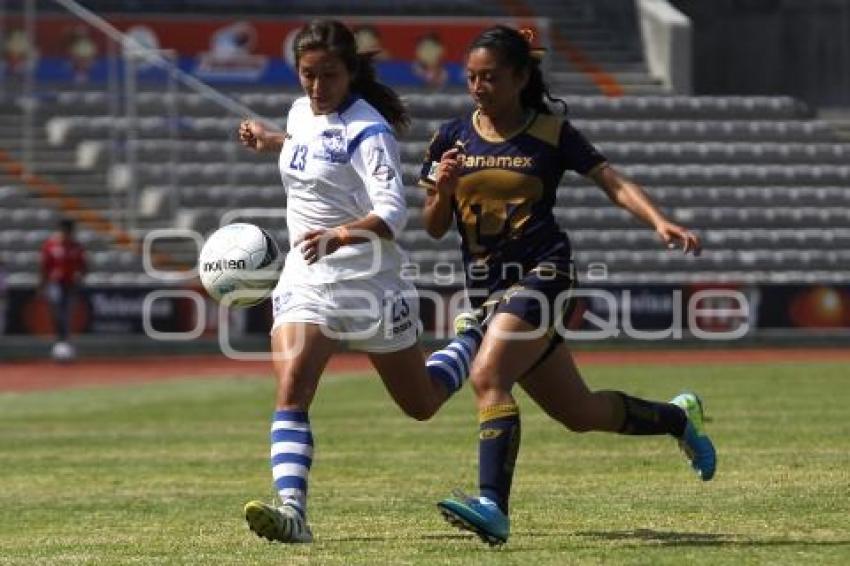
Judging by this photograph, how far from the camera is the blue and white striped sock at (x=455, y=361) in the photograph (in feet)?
29.6

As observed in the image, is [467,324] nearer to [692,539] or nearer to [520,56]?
[520,56]

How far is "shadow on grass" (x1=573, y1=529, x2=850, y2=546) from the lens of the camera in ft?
26.9

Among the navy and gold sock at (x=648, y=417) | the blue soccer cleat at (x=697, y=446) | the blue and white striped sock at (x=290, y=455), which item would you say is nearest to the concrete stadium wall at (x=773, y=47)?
the blue soccer cleat at (x=697, y=446)

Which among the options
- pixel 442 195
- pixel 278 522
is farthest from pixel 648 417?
pixel 278 522

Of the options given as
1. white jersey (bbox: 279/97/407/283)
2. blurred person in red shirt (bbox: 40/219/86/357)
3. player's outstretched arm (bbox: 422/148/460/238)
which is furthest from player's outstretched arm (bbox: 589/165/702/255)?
blurred person in red shirt (bbox: 40/219/86/357)

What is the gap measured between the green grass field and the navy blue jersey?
4.00ft

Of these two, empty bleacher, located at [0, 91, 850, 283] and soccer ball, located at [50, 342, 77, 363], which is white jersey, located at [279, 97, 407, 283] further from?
empty bleacher, located at [0, 91, 850, 283]

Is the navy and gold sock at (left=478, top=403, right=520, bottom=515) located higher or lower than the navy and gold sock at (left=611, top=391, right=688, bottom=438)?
higher

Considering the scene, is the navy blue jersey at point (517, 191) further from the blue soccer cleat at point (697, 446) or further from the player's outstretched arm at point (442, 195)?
the blue soccer cleat at point (697, 446)

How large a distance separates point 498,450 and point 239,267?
1516 mm

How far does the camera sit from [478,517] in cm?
796

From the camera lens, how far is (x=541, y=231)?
8578mm

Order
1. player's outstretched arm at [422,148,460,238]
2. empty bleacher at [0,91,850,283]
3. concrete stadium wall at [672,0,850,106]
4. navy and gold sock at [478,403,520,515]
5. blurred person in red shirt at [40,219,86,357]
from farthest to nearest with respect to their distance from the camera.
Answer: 1. concrete stadium wall at [672,0,850,106]
2. empty bleacher at [0,91,850,283]
3. blurred person in red shirt at [40,219,86,357]
4. player's outstretched arm at [422,148,460,238]
5. navy and gold sock at [478,403,520,515]

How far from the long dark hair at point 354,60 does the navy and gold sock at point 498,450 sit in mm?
1407
